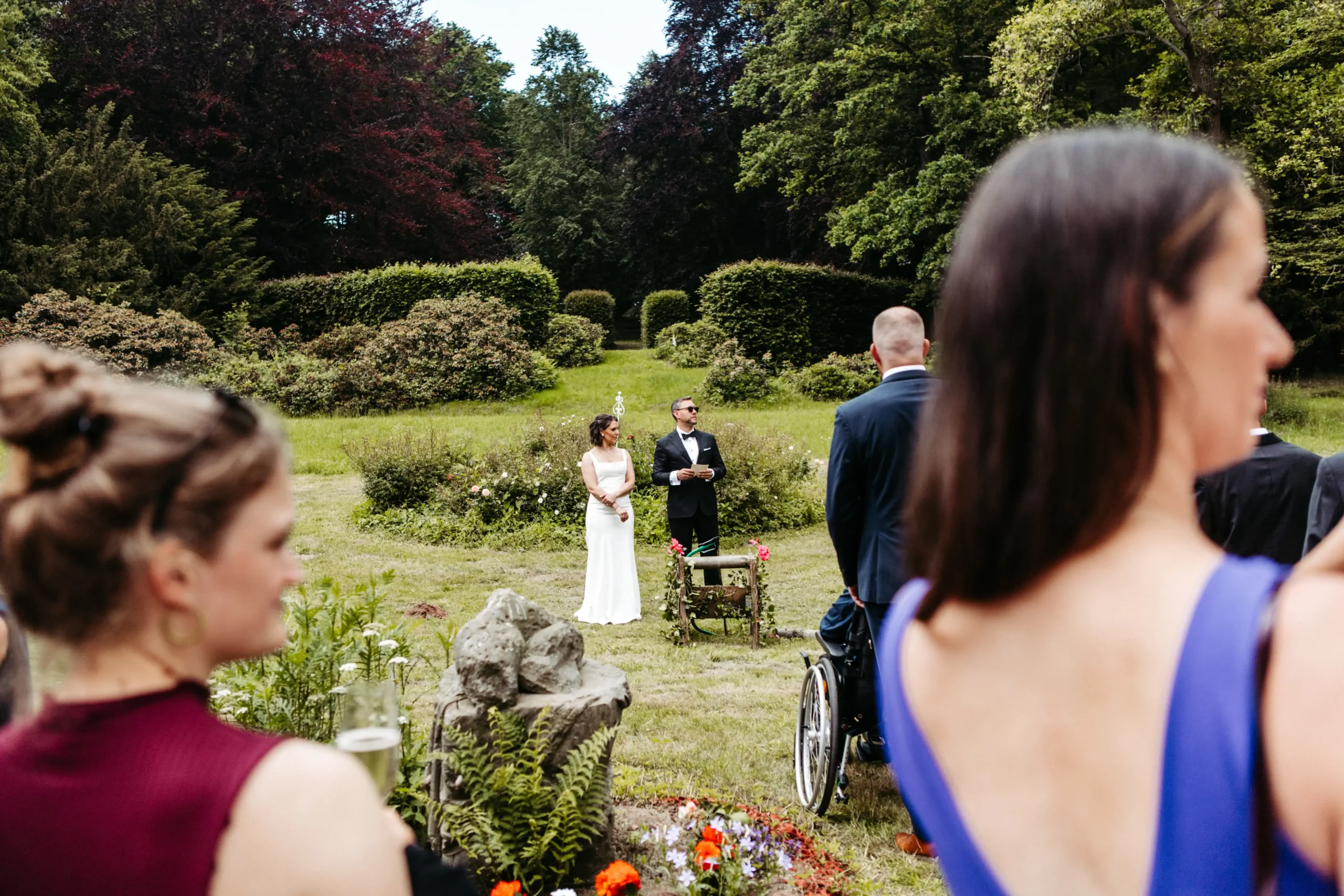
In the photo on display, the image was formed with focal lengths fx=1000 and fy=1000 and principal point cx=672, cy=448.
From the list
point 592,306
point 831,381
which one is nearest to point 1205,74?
point 831,381

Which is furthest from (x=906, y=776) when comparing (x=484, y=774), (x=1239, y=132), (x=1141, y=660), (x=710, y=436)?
(x=1239, y=132)

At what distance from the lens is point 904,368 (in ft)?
15.3

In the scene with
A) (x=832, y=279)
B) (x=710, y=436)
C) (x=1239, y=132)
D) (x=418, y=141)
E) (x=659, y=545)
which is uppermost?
(x=418, y=141)

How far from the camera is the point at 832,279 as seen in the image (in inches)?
1099

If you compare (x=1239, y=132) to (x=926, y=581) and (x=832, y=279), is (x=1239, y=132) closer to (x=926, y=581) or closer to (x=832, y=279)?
(x=832, y=279)

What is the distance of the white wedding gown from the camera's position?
9539mm

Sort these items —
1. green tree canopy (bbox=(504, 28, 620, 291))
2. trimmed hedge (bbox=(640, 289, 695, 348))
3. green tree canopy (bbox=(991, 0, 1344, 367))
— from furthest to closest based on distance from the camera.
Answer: green tree canopy (bbox=(504, 28, 620, 291)) → trimmed hedge (bbox=(640, 289, 695, 348)) → green tree canopy (bbox=(991, 0, 1344, 367))

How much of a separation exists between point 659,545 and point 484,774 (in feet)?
29.4

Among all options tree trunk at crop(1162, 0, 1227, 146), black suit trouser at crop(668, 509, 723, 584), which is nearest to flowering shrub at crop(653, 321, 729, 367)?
tree trunk at crop(1162, 0, 1227, 146)

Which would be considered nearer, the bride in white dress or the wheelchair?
the wheelchair

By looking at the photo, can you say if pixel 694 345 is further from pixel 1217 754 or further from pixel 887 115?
pixel 1217 754

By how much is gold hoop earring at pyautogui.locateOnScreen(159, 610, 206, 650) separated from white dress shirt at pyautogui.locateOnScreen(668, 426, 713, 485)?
860 centimetres

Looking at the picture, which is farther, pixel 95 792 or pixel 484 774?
pixel 484 774

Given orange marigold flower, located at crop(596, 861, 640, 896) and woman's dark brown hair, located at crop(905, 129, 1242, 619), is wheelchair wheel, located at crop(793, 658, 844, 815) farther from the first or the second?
woman's dark brown hair, located at crop(905, 129, 1242, 619)
